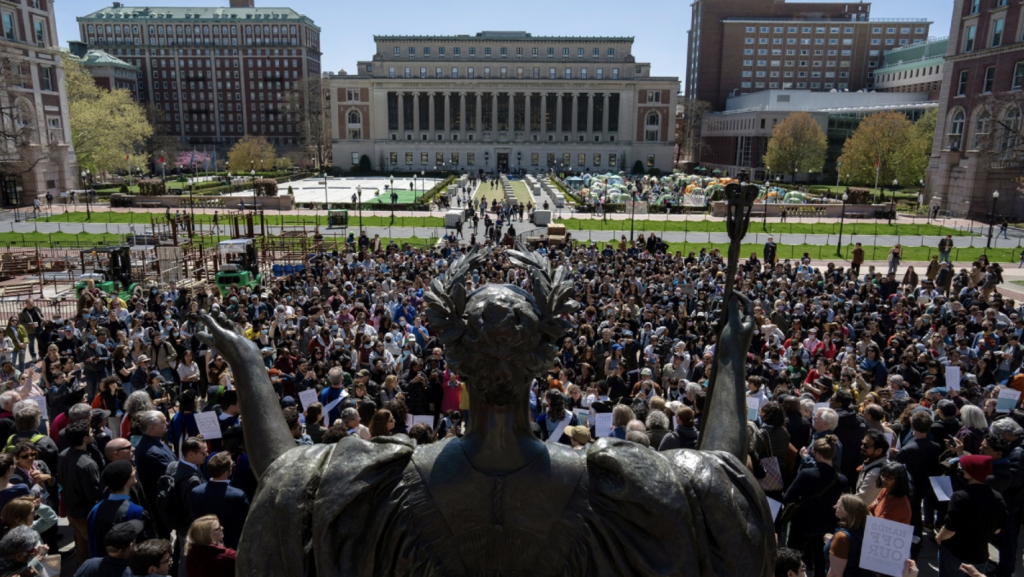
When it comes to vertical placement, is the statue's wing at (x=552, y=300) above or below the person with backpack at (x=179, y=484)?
above

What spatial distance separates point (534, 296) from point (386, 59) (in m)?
122

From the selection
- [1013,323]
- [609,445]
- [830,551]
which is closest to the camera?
[609,445]

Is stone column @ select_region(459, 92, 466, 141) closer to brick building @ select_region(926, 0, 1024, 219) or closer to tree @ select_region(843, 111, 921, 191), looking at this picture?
tree @ select_region(843, 111, 921, 191)

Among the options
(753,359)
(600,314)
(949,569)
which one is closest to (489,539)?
(949,569)

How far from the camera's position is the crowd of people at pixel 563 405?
598 cm

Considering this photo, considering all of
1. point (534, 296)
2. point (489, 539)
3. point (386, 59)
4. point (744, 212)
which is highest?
point (386, 59)

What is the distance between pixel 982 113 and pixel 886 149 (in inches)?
620

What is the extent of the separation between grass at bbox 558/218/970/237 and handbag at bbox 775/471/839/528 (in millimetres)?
37788

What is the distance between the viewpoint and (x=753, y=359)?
1212cm

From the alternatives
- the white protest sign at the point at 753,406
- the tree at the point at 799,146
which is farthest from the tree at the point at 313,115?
the white protest sign at the point at 753,406

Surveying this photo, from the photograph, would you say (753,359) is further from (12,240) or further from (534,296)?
(12,240)

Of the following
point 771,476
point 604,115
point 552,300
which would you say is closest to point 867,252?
point 771,476

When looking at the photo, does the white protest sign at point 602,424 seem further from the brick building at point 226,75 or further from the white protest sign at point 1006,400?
the brick building at point 226,75

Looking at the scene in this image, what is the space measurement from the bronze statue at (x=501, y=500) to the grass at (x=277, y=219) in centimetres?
4489
